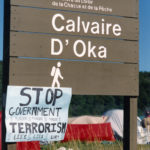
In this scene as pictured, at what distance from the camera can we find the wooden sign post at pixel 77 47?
521cm

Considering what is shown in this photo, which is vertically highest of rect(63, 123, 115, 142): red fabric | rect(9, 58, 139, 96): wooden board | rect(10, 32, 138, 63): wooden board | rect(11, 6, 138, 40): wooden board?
rect(11, 6, 138, 40): wooden board

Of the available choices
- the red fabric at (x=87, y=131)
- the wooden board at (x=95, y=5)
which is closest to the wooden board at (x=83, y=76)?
the wooden board at (x=95, y=5)

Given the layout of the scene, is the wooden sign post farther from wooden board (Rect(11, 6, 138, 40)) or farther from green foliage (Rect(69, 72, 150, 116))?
green foliage (Rect(69, 72, 150, 116))

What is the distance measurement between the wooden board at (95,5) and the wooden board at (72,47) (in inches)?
15.6

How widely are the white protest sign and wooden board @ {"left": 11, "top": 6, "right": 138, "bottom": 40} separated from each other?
800mm

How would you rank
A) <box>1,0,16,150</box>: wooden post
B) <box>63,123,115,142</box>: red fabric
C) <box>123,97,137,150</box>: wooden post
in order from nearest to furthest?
<box>1,0,16,150</box>: wooden post < <box>123,97,137,150</box>: wooden post < <box>63,123,115,142</box>: red fabric

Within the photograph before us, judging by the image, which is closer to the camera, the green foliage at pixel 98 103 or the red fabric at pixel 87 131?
the red fabric at pixel 87 131

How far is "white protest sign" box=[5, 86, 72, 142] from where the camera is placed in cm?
489

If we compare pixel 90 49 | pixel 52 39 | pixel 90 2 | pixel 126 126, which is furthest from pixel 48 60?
pixel 126 126

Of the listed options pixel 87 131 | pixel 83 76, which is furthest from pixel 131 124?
pixel 87 131

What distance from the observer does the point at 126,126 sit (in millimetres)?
5914

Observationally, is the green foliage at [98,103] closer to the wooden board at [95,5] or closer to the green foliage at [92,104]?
the green foliage at [92,104]

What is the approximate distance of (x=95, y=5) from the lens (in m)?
5.70

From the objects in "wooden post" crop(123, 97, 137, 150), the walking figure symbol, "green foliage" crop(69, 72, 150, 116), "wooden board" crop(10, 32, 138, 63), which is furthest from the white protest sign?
"green foliage" crop(69, 72, 150, 116)
